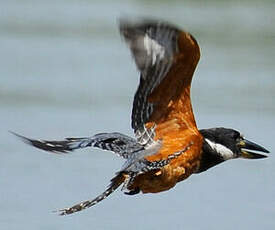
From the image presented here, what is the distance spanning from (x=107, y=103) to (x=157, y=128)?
3661 mm

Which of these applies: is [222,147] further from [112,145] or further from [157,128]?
[112,145]

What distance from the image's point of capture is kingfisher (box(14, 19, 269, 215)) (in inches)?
303

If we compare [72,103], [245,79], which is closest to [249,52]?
[245,79]

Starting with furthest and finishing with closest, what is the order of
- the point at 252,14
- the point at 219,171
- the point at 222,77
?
the point at 252,14, the point at 222,77, the point at 219,171

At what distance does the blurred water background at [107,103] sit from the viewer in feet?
32.7

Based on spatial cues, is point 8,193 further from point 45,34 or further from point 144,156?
point 45,34

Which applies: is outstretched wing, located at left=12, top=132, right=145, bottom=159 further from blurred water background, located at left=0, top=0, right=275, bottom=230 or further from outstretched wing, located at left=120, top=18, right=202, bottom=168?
blurred water background, located at left=0, top=0, right=275, bottom=230

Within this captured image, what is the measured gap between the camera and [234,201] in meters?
10.2

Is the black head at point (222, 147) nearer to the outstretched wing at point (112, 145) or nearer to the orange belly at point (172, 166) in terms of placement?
the orange belly at point (172, 166)

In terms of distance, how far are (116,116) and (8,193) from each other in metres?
1.73

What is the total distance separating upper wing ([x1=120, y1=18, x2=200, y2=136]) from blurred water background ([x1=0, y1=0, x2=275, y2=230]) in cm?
153

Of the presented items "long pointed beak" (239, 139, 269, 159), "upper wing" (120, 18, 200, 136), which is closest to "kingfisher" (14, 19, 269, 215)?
"upper wing" (120, 18, 200, 136)

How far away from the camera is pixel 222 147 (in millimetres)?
8805

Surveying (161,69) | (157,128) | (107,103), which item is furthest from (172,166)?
(107,103)
